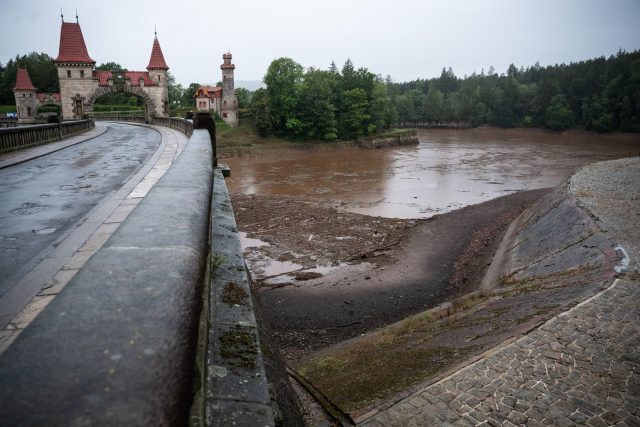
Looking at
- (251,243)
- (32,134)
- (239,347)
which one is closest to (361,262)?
(251,243)

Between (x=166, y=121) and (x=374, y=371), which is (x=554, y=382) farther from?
(x=166, y=121)

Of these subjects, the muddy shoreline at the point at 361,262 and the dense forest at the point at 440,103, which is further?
the dense forest at the point at 440,103

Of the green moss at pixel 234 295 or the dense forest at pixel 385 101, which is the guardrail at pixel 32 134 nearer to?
the green moss at pixel 234 295

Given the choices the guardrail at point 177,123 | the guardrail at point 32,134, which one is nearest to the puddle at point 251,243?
the guardrail at point 177,123

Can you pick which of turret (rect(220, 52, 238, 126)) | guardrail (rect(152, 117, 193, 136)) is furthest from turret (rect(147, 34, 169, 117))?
turret (rect(220, 52, 238, 126))

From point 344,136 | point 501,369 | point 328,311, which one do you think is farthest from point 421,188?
point 344,136

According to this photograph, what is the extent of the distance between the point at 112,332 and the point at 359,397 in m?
4.33

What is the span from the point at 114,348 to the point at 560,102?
101625 mm

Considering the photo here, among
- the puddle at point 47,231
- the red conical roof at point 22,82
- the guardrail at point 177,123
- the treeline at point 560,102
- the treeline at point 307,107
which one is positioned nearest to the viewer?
the puddle at point 47,231

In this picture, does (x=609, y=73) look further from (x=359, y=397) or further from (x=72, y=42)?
(x=359, y=397)

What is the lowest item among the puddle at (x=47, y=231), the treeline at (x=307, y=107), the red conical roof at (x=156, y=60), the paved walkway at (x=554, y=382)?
the paved walkway at (x=554, y=382)

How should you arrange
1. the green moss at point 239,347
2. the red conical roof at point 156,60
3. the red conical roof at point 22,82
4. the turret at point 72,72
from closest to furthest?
the green moss at point 239,347, the turret at point 72,72, the red conical roof at point 156,60, the red conical roof at point 22,82

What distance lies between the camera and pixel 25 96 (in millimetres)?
52125

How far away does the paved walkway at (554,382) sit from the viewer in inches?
161
